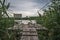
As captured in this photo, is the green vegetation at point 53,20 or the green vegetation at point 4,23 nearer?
the green vegetation at point 4,23

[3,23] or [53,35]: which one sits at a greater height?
[3,23]

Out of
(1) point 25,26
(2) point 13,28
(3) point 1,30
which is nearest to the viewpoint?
(3) point 1,30

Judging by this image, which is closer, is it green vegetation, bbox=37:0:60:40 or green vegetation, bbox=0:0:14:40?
green vegetation, bbox=0:0:14:40

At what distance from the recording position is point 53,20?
4133 millimetres

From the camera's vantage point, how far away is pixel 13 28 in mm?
3752

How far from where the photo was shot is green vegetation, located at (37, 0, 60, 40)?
4.07 meters

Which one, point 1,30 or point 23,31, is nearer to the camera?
point 1,30

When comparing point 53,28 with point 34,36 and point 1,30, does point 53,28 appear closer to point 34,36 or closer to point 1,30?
point 34,36

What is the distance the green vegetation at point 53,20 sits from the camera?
13.4ft

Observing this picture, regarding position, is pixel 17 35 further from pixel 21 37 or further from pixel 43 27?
pixel 43 27

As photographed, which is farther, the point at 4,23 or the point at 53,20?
the point at 53,20

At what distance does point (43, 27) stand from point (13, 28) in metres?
0.67

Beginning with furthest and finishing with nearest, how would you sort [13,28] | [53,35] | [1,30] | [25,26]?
[25,26], [53,35], [13,28], [1,30]

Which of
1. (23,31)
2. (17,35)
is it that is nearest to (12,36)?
(17,35)
